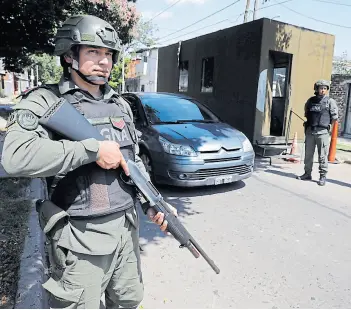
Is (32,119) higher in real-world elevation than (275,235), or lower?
higher

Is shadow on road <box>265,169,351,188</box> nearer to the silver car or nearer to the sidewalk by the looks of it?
the silver car

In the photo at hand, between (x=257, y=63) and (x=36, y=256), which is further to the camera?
(x=257, y=63)

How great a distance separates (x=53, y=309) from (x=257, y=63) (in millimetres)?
8343

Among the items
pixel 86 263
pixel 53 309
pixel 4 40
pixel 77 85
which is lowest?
pixel 53 309

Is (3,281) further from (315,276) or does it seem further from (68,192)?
(315,276)

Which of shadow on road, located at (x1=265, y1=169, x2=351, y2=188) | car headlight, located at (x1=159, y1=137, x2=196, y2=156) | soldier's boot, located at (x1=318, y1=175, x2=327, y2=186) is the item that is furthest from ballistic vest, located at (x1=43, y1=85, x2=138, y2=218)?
shadow on road, located at (x1=265, y1=169, x2=351, y2=188)

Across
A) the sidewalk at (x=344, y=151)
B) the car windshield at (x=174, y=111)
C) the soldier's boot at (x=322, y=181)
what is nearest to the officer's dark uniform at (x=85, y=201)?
the car windshield at (x=174, y=111)

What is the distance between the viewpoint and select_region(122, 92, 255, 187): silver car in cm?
495

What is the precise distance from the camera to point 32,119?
58.2 inches

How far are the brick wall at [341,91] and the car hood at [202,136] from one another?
9250 millimetres

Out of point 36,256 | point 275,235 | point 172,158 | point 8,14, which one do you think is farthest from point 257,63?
point 8,14

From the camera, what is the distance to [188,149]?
496 cm

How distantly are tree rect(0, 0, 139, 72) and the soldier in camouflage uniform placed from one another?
1073 centimetres

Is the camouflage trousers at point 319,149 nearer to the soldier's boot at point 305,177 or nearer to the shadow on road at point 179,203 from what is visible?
the soldier's boot at point 305,177
